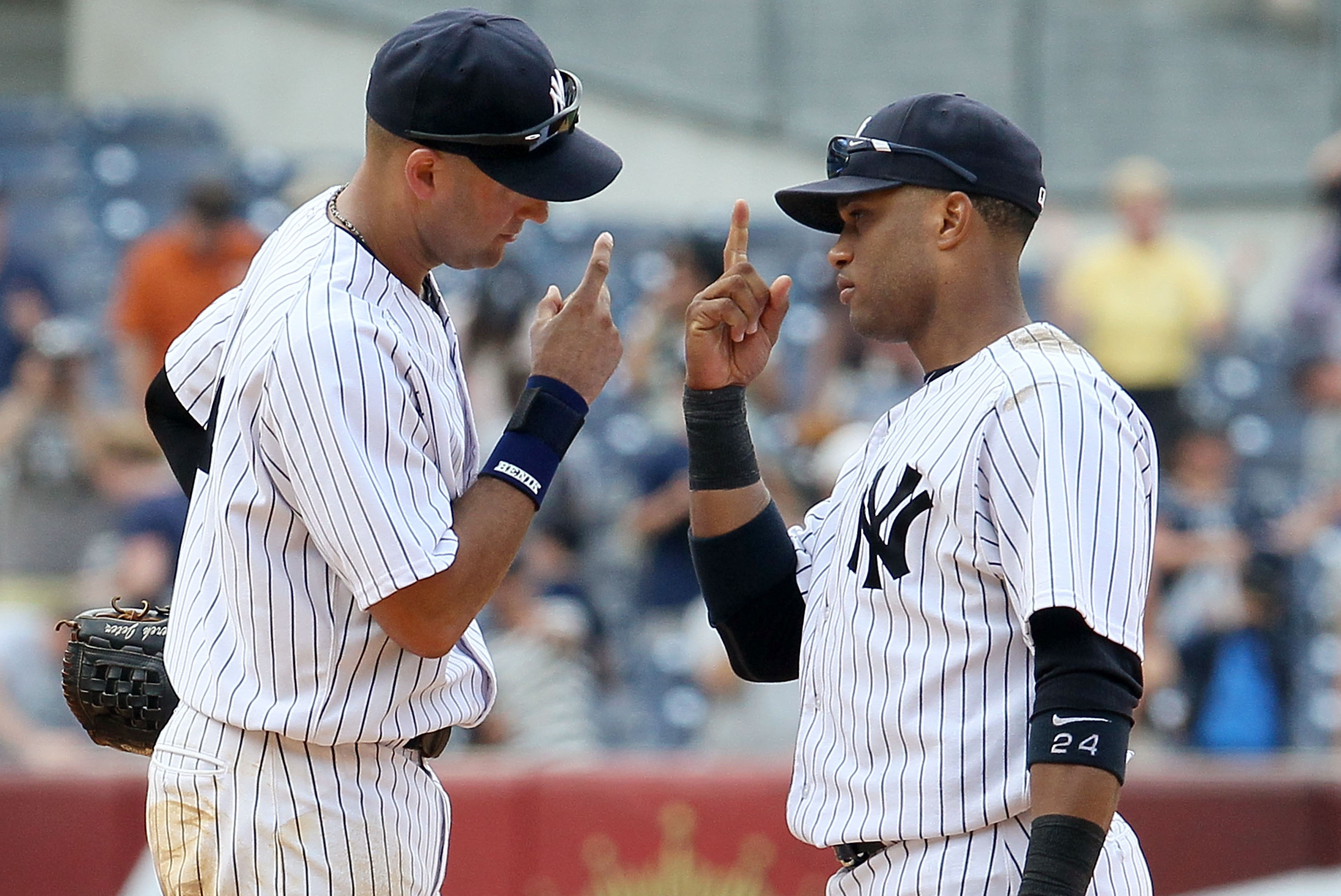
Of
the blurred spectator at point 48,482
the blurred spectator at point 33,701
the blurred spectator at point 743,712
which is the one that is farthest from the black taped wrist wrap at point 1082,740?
the blurred spectator at point 48,482

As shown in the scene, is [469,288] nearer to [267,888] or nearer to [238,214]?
[238,214]

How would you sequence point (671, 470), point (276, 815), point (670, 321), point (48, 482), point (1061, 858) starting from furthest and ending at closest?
point (670, 321), point (48, 482), point (671, 470), point (276, 815), point (1061, 858)

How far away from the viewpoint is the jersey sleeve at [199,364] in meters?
2.64

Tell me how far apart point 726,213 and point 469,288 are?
2.58 m

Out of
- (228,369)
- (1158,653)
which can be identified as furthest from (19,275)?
(228,369)

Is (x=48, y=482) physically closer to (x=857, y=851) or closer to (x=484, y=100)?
(x=484, y=100)

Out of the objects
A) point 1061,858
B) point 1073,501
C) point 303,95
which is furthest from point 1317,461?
point 303,95

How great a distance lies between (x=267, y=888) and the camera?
2.37 m

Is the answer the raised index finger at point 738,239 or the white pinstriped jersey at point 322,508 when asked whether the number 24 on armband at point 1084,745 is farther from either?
the raised index finger at point 738,239

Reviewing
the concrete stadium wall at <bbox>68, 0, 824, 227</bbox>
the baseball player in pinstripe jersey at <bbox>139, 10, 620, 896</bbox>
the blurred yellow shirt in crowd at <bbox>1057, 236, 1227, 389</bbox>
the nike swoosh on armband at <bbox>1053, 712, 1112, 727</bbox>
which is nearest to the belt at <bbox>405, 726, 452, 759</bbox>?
the baseball player in pinstripe jersey at <bbox>139, 10, 620, 896</bbox>

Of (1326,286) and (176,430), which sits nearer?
(176,430)

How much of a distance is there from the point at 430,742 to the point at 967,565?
797mm

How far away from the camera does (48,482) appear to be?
670 cm

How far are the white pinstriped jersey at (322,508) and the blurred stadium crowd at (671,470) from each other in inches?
131
